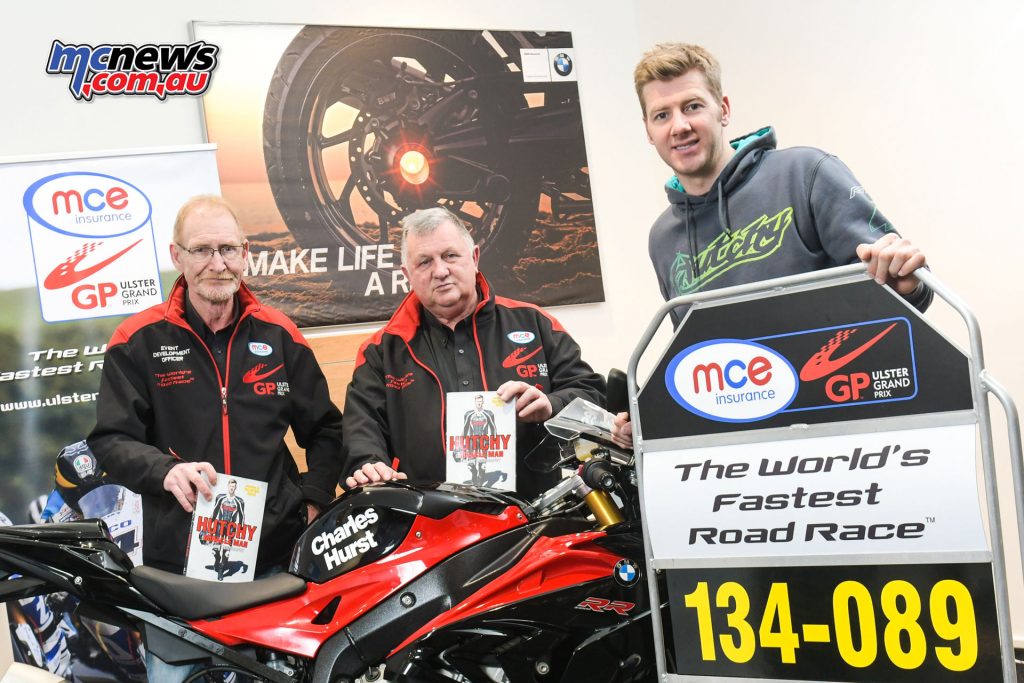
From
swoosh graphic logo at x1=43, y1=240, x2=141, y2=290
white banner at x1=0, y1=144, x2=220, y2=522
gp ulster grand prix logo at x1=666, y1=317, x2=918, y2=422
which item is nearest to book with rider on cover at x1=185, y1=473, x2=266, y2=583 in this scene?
gp ulster grand prix logo at x1=666, y1=317, x2=918, y2=422

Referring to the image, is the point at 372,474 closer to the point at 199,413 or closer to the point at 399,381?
the point at 399,381

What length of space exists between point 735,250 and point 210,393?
148cm

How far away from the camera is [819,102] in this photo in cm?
445

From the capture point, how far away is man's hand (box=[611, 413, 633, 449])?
205cm

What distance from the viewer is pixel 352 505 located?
6.81 feet

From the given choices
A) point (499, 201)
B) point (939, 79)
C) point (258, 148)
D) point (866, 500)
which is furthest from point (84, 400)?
point (939, 79)

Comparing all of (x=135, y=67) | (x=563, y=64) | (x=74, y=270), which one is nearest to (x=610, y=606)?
(x=74, y=270)

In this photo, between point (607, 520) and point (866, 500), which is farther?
point (607, 520)

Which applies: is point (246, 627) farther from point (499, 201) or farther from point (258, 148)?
point (499, 201)

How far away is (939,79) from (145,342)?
134 inches

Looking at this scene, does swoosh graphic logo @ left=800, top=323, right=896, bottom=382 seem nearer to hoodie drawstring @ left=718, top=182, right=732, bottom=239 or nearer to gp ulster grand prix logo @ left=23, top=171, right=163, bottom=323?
hoodie drawstring @ left=718, top=182, right=732, bottom=239

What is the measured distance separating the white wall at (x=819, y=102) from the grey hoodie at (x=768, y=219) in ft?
6.36

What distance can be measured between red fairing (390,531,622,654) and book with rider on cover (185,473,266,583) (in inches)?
24.1

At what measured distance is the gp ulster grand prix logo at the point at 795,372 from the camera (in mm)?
1650
